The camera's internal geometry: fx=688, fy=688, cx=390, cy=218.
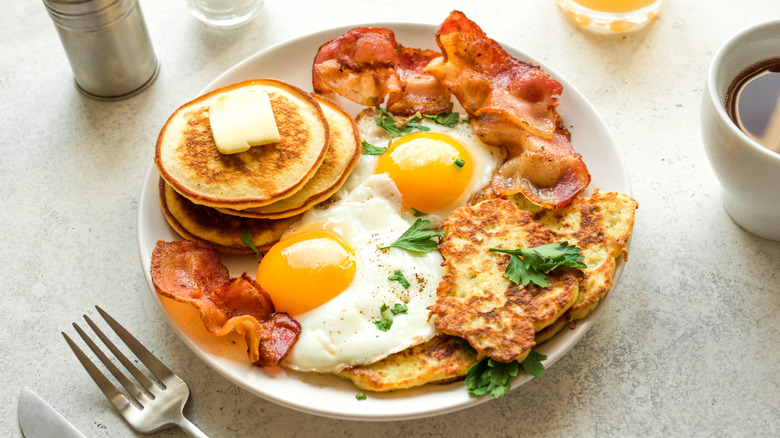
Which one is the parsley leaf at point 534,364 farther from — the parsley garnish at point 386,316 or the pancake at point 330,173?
the pancake at point 330,173

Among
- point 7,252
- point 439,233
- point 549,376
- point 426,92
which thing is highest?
point 426,92

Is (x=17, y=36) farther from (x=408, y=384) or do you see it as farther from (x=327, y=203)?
(x=408, y=384)

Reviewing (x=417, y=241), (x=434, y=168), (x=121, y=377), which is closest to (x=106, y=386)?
(x=121, y=377)

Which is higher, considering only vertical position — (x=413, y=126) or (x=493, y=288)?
(x=413, y=126)

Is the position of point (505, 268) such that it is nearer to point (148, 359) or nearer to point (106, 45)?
point (148, 359)

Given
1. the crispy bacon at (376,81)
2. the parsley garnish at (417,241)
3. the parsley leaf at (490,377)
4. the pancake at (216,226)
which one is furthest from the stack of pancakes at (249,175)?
the parsley leaf at (490,377)

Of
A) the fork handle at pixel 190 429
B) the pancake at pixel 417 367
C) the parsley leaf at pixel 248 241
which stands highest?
the parsley leaf at pixel 248 241

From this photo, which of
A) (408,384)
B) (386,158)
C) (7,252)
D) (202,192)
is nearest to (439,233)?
(386,158)
